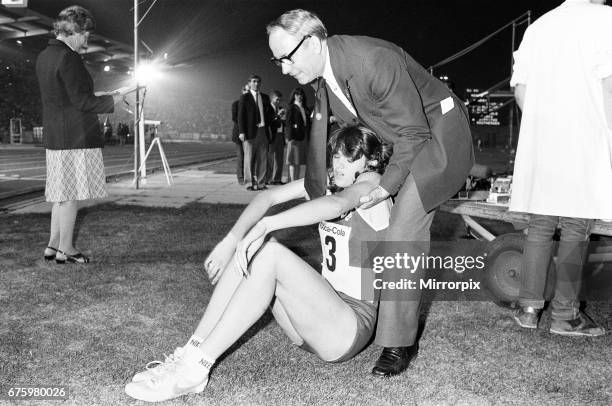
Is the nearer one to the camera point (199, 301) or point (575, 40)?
point (575, 40)

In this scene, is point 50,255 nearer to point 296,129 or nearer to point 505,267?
point 505,267

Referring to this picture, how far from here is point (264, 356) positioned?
133 inches

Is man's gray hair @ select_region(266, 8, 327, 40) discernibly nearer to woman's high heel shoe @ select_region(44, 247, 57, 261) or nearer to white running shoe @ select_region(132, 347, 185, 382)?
white running shoe @ select_region(132, 347, 185, 382)

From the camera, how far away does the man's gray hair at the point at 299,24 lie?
2773 mm

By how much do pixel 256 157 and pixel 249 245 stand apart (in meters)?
9.71

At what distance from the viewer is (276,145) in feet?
45.1

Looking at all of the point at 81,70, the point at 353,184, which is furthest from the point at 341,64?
the point at 81,70

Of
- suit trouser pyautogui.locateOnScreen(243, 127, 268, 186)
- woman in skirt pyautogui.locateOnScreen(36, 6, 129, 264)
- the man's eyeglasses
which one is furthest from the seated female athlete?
suit trouser pyautogui.locateOnScreen(243, 127, 268, 186)

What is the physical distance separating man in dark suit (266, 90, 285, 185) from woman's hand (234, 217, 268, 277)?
405 inches

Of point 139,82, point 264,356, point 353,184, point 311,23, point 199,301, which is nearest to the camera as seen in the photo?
point 311,23

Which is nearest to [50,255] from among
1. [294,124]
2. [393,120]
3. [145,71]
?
[393,120]

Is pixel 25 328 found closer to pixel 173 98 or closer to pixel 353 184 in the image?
pixel 353 184

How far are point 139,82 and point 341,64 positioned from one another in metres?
8.64

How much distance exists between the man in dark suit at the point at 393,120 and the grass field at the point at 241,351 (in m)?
0.28
